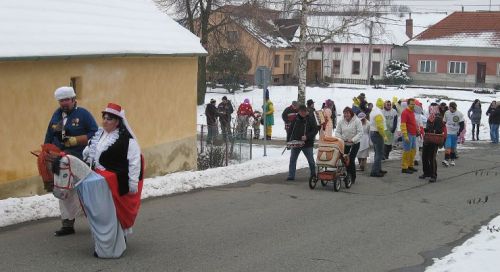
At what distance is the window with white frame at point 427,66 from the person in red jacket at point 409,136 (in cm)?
5161

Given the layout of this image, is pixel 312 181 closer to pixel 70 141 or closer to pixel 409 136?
pixel 409 136

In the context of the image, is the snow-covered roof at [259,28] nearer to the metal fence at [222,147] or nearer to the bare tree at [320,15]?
the bare tree at [320,15]

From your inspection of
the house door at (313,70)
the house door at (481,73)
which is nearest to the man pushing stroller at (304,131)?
the house door at (313,70)

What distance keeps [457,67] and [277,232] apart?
59838 mm

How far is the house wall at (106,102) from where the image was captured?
11141 millimetres

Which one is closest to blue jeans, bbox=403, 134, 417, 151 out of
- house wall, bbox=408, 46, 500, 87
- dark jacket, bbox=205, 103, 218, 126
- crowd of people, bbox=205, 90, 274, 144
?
crowd of people, bbox=205, 90, 274, 144

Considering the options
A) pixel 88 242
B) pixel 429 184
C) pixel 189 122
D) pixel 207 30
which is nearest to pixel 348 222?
pixel 88 242

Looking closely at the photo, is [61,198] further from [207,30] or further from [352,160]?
[207,30]

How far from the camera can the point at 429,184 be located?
15656 mm

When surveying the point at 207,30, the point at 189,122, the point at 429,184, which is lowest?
the point at 429,184

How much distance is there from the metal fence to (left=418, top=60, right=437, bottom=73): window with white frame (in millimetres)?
50202

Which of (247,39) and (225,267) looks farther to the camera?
(247,39)

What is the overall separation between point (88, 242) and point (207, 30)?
32.2m

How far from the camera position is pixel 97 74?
13281 millimetres
